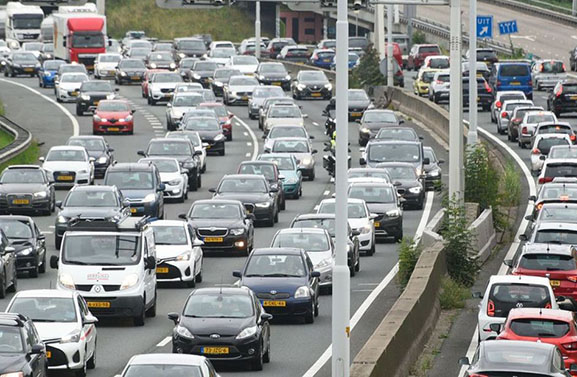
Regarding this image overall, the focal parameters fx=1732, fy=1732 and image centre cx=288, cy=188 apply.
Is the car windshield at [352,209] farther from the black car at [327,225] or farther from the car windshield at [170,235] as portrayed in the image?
the car windshield at [170,235]

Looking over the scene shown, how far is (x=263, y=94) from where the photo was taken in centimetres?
8031

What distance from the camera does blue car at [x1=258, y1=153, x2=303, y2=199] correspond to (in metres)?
55.6

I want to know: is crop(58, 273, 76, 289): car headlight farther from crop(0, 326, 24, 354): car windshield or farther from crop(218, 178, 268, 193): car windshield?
crop(218, 178, 268, 193): car windshield

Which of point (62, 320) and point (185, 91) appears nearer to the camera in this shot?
point (62, 320)

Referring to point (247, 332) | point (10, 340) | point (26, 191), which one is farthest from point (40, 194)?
point (10, 340)

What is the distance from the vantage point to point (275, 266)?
111ft

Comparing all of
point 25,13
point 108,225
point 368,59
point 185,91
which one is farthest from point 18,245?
point 25,13

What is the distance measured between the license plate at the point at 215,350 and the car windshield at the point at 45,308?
213cm

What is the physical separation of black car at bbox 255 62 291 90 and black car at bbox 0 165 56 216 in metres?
42.8

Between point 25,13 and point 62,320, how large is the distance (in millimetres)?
101368

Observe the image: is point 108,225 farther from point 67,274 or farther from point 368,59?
point 368,59

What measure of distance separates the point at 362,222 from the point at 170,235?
22.2ft

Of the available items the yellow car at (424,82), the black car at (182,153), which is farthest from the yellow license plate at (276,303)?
the yellow car at (424,82)

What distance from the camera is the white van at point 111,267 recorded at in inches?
1276
